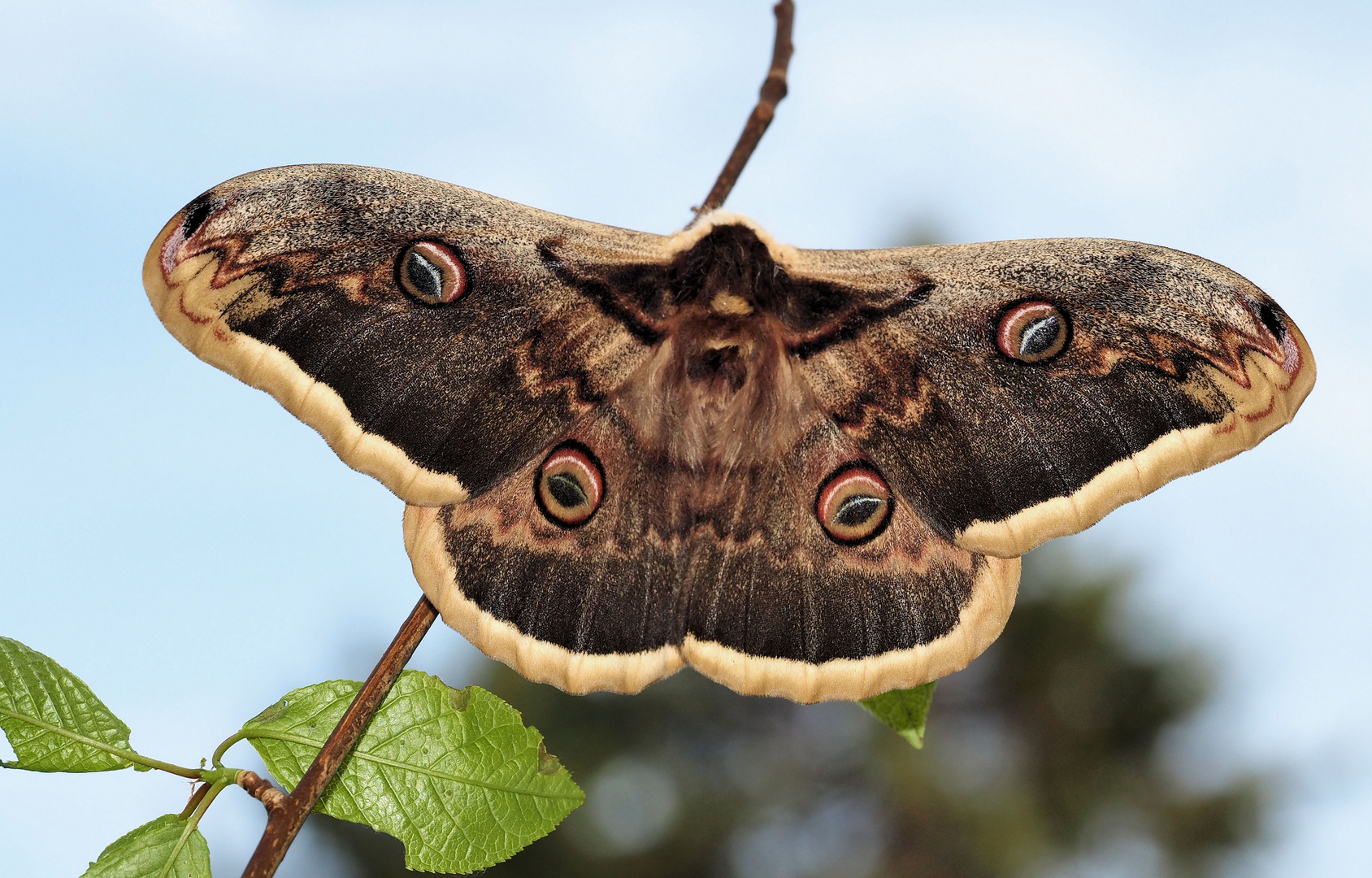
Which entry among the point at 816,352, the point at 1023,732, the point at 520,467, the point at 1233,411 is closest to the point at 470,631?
the point at 520,467

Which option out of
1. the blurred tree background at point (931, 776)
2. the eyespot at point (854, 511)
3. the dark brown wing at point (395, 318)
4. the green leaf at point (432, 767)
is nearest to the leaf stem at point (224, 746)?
the green leaf at point (432, 767)

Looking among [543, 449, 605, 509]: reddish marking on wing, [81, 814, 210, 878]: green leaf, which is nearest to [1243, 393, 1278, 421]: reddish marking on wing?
[543, 449, 605, 509]: reddish marking on wing

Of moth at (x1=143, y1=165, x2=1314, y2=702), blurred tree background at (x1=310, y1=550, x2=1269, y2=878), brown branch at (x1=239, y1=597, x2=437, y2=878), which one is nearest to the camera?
brown branch at (x1=239, y1=597, x2=437, y2=878)

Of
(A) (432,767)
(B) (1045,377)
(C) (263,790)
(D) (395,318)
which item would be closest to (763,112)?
(B) (1045,377)

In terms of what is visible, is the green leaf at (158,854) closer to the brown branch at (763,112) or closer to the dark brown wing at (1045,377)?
the dark brown wing at (1045,377)

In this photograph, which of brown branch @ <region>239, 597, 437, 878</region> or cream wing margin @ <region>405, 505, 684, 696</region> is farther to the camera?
cream wing margin @ <region>405, 505, 684, 696</region>

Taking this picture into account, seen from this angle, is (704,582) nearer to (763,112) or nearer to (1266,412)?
(1266,412)

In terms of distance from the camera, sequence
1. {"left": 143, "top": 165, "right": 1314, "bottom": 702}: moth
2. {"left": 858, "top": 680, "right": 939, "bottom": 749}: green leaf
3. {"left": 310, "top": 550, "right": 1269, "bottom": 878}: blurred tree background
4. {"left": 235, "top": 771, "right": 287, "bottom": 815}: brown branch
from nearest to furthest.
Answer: {"left": 235, "top": 771, "right": 287, "bottom": 815}: brown branch → {"left": 143, "top": 165, "right": 1314, "bottom": 702}: moth → {"left": 858, "top": 680, "right": 939, "bottom": 749}: green leaf → {"left": 310, "top": 550, "right": 1269, "bottom": 878}: blurred tree background

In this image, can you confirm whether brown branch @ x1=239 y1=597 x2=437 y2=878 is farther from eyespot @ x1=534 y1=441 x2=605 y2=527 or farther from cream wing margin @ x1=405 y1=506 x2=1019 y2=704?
eyespot @ x1=534 y1=441 x2=605 y2=527

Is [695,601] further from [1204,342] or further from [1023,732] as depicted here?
[1023,732]
